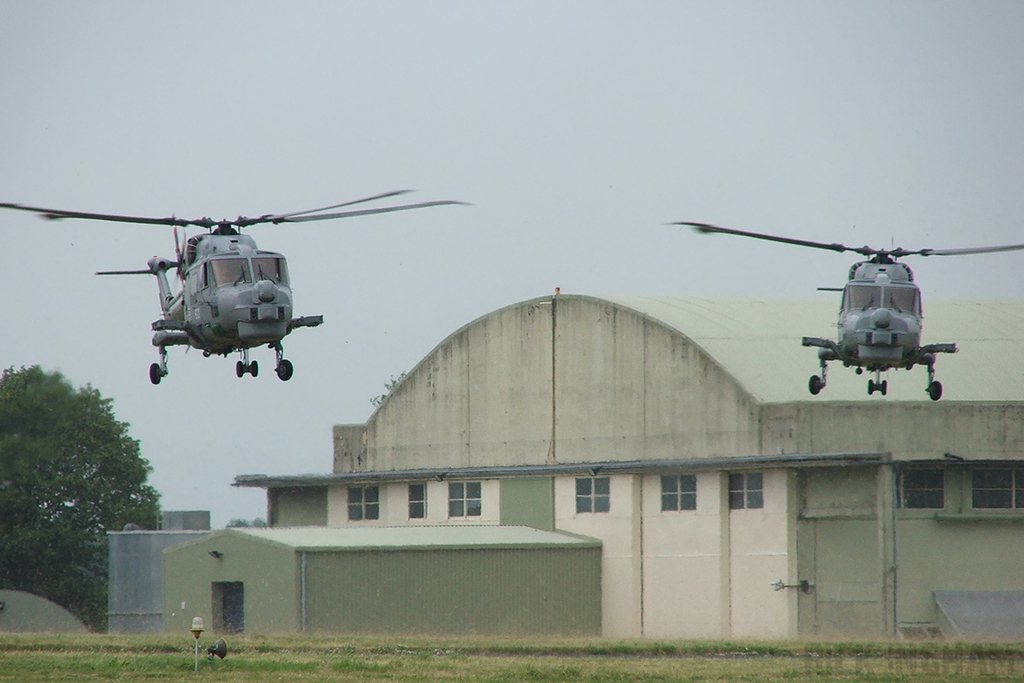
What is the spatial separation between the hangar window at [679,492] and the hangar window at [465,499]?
8320 millimetres

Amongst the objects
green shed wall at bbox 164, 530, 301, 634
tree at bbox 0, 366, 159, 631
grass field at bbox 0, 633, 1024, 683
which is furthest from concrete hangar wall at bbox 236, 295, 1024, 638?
tree at bbox 0, 366, 159, 631

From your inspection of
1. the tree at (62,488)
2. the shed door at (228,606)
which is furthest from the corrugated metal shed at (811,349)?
the tree at (62,488)

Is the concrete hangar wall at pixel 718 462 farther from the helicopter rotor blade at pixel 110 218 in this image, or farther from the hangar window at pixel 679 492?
the helicopter rotor blade at pixel 110 218

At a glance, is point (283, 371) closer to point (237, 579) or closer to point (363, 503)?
point (237, 579)

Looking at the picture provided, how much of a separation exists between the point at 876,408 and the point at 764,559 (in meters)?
5.68

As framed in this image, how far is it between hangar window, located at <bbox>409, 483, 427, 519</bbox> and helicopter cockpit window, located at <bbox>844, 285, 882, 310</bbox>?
26225 millimetres

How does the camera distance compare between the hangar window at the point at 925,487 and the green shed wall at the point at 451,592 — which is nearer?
the hangar window at the point at 925,487

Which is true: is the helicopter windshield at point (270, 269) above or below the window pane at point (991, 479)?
above

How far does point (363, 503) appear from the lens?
206 ft

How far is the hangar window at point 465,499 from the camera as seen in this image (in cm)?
5950

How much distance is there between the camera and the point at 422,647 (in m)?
44.0

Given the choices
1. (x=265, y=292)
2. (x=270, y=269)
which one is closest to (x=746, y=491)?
(x=270, y=269)

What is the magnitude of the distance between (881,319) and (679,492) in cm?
1737

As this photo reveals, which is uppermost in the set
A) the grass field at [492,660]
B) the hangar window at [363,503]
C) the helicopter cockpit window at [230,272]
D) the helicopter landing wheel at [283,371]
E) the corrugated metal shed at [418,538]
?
the helicopter cockpit window at [230,272]
